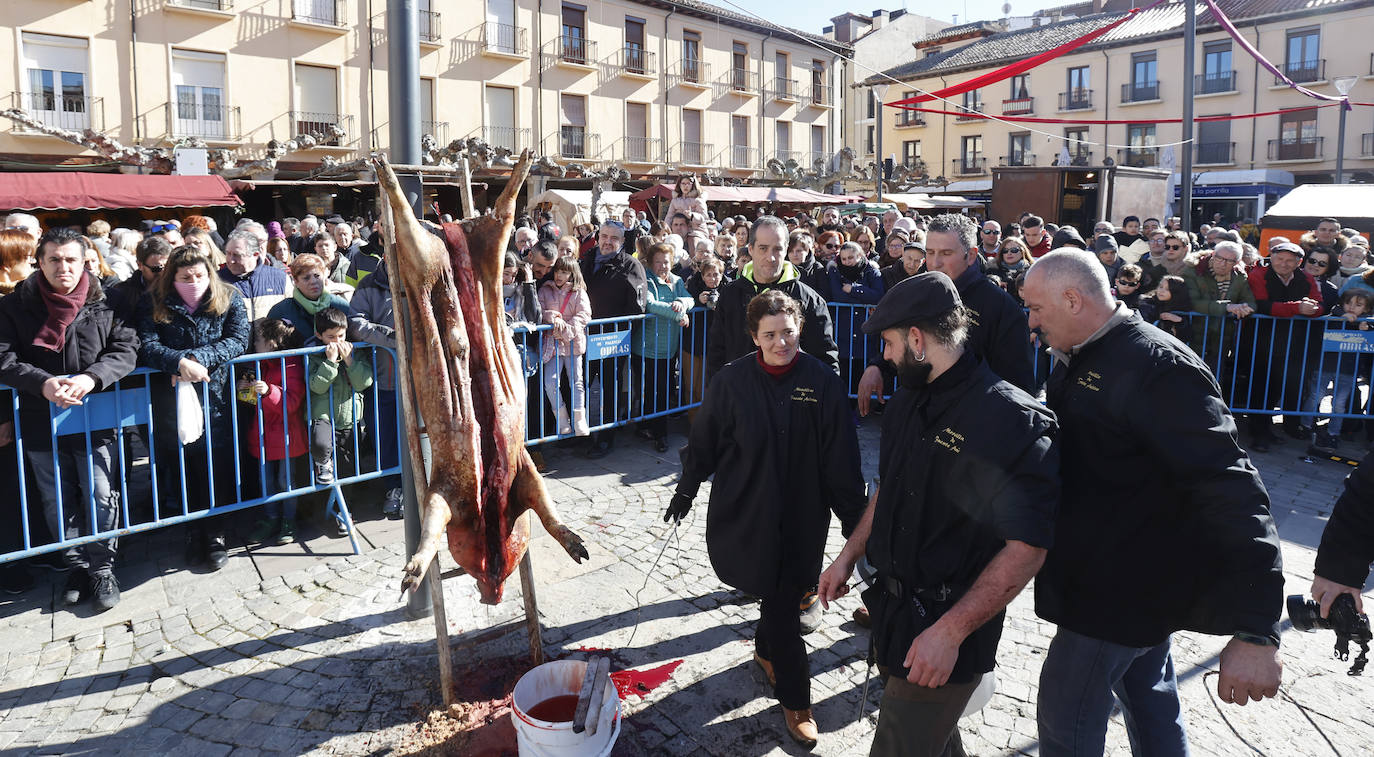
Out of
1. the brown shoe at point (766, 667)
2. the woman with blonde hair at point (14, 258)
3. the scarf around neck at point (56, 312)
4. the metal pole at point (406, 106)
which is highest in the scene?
the metal pole at point (406, 106)

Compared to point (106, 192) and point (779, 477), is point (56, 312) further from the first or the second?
point (106, 192)

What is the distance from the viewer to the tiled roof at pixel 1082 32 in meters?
37.0

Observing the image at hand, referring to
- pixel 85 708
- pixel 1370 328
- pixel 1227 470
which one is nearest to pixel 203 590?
pixel 85 708

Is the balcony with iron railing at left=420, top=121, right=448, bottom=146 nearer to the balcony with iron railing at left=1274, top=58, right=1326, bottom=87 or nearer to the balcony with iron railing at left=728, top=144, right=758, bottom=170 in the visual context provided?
the balcony with iron railing at left=728, top=144, right=758, bottom=170

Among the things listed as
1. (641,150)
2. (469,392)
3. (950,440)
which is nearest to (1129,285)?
(950,440)

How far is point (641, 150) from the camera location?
110ft

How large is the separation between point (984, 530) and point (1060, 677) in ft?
1.93

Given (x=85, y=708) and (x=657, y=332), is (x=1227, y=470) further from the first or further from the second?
(x=657, y=332)

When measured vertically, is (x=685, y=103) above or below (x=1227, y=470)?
above

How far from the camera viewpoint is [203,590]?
4680 millimetres

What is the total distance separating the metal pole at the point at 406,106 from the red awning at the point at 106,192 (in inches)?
522

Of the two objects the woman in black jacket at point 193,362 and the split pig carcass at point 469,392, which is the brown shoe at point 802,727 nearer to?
the split pig carcass at point 469,392

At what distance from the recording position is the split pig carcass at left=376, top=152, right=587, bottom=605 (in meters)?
3.34

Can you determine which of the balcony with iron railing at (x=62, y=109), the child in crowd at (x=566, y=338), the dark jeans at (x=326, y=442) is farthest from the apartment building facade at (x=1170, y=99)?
the dark jeans at (x=326, y=442)
